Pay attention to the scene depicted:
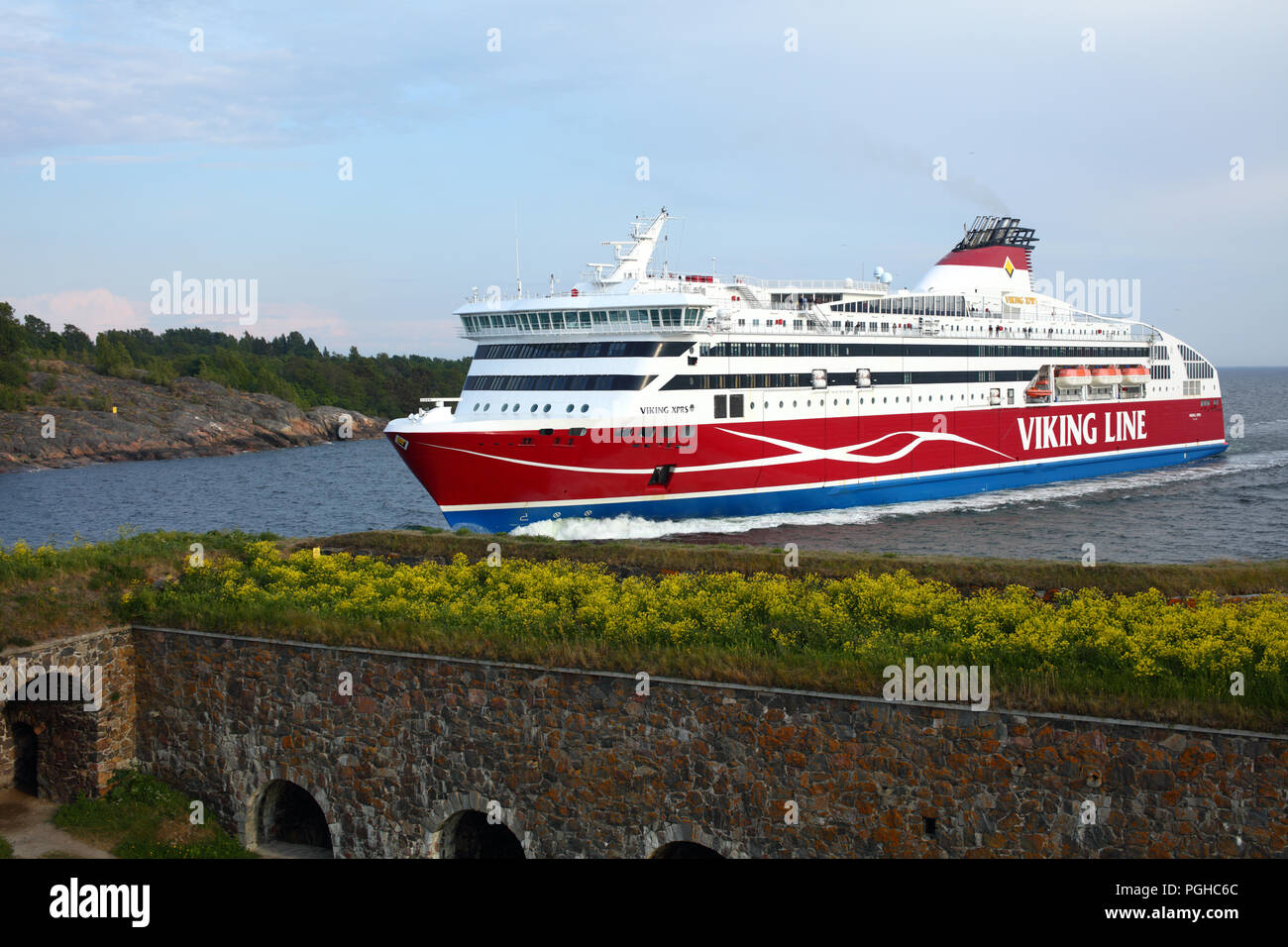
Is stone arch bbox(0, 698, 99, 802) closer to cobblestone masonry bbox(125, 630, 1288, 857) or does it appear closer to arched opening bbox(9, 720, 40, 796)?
arched opening bbox(9, 720, 40, 796)

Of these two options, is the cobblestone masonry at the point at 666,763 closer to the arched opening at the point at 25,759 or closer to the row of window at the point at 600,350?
the arched opening at the point at 25,759

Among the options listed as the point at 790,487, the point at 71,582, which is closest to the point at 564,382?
the point at 790,487

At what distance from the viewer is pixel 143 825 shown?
656 inches

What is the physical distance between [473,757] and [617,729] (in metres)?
2.35

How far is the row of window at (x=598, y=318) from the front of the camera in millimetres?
35906

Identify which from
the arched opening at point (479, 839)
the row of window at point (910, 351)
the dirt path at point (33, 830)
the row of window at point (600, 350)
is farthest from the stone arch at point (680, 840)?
the row of window at point (910, 351)

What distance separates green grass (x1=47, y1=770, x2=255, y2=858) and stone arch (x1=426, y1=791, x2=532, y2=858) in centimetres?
339

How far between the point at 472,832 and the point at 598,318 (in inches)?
906

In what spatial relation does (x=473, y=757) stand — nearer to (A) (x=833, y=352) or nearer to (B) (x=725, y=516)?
(B) (x=725, y=516)

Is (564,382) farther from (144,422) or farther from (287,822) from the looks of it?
(144,422)

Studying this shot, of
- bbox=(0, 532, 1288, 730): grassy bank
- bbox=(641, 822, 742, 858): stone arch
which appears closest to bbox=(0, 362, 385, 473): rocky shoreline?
bbox=(0, 532, 1288, 730): grassy bank

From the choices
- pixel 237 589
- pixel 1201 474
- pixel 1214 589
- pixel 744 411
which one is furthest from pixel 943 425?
pixel 237 589
